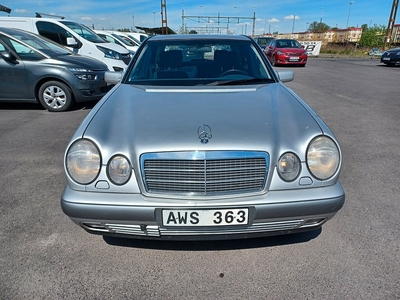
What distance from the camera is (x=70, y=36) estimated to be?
8.98m

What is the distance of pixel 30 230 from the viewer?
2449 mm

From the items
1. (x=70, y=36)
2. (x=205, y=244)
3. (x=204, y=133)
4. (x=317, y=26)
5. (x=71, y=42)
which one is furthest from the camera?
(x=317, y=26)

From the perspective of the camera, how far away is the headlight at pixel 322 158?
6.32ft

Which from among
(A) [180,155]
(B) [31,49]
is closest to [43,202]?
(A) [180,155]

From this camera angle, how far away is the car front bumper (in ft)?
5.90

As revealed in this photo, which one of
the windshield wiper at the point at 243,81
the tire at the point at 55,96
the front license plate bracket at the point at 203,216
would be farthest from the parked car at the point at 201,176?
the tire at the point at 55,96

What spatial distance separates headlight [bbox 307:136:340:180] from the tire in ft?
17.9

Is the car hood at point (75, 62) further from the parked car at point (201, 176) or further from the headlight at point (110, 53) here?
the parked car at point (201, 176)

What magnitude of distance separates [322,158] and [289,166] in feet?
0.78

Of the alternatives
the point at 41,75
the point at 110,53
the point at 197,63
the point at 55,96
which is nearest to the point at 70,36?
the point at 110,53

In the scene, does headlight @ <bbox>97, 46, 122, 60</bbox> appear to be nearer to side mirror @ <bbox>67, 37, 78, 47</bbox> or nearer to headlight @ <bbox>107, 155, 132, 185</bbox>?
side mirror @ <bbox>67, 37, 78, 47</bbox>

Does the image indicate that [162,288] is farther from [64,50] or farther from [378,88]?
[378,88]

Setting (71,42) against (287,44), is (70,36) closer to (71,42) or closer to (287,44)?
(71,42)

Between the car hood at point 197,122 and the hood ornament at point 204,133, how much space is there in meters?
0.02
